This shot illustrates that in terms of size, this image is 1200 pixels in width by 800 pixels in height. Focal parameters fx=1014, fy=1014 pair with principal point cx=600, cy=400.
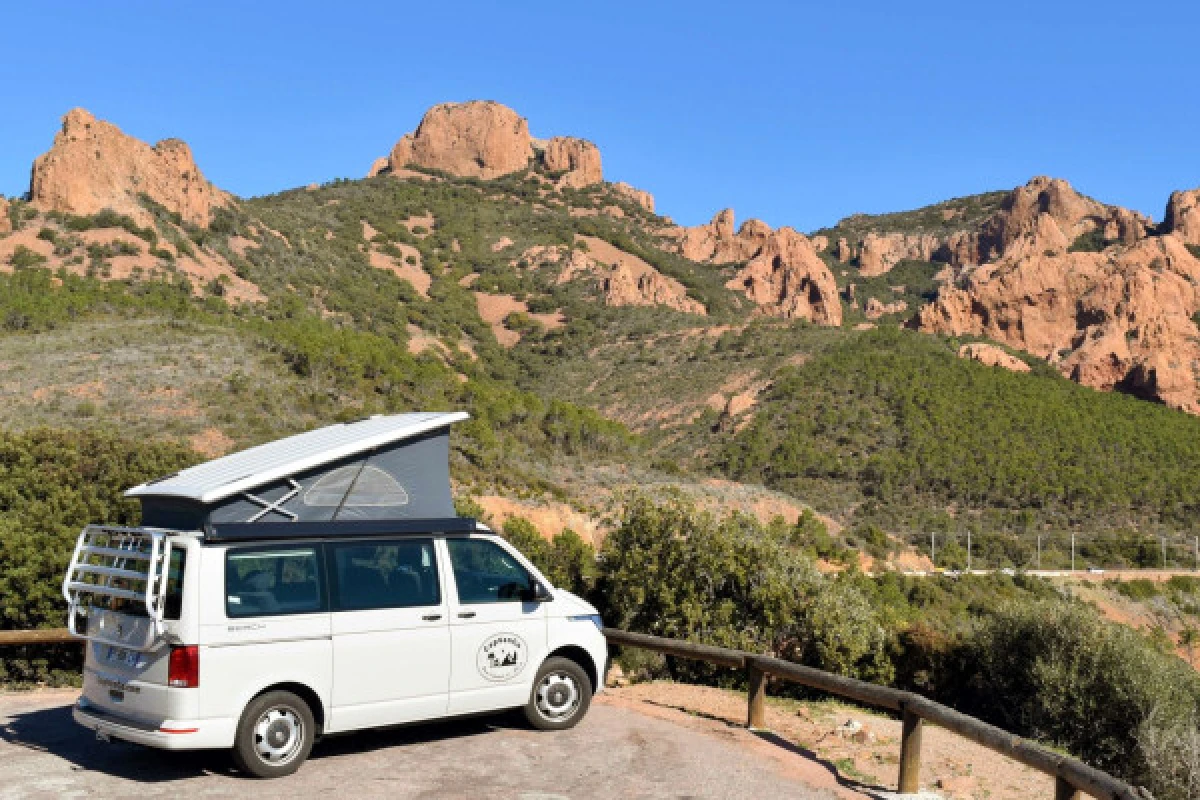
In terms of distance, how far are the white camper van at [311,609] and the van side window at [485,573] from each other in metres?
0.01

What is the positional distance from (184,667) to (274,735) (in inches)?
33.6

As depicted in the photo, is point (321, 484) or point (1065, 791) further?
point (321, 484)

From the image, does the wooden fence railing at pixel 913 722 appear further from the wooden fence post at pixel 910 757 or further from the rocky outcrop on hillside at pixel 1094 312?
the rocky outcrop on hillside at pixel 1094 312

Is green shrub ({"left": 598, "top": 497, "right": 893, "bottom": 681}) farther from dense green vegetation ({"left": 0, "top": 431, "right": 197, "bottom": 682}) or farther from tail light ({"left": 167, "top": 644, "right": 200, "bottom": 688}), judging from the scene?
tail light ({"left": 167, "top": 644, "right": 200, "bottom": 688})

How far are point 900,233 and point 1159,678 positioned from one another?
511 ft

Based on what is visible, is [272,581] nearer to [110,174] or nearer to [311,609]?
[311,609]

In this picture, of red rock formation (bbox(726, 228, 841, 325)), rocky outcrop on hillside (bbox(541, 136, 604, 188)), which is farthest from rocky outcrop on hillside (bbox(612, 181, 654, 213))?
red rock formation (bbox(726, 228, 841, 325))

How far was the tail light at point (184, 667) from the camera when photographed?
664 centimetres

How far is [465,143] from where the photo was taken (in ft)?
415

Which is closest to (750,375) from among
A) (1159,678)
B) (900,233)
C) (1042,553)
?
(1042,553)

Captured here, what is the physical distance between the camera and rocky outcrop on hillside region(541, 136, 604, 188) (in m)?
130

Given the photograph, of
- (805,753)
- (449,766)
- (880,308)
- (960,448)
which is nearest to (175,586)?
(449,766)

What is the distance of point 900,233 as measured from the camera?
16138 centimetres

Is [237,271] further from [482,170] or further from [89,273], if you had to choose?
[482,170]
